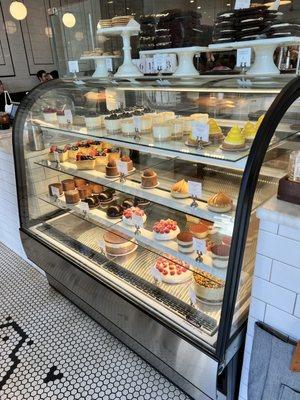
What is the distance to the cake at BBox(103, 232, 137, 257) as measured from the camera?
8.09ft

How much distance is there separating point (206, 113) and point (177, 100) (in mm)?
357

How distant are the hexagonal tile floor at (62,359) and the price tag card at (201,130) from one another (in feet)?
5.58

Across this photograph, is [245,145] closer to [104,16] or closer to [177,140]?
[177,140]

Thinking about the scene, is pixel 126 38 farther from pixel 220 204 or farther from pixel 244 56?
pixel 220 204

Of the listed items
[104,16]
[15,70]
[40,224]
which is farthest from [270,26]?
[15,70]

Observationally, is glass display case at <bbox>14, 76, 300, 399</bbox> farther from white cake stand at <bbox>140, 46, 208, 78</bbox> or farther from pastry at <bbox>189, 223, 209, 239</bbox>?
white cake stand at <bbox>140, 46, 208, 78</bbox>

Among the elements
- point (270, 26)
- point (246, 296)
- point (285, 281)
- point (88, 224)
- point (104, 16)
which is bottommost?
point (88, 224)

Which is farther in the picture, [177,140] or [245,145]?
[177,140]

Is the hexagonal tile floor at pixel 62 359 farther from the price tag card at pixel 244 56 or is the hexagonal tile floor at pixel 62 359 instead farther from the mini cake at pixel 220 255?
the price tag card at pixel 244 56

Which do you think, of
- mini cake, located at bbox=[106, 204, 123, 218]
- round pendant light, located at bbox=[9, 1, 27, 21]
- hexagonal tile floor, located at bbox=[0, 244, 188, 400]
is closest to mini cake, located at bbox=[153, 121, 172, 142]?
mini cake, located at bbox=[106, 204, 123, 218]

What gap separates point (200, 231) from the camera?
2010mm

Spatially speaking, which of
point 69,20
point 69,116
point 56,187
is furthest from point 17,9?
point 56,187

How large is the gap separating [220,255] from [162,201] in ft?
1.79

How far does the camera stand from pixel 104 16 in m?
6.11
